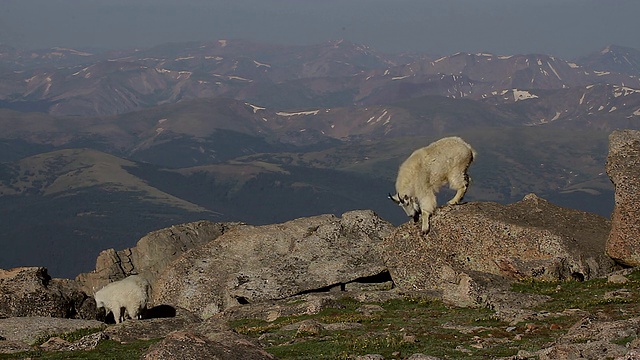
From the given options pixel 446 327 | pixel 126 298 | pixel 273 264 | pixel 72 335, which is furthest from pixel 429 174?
pixel 72 335

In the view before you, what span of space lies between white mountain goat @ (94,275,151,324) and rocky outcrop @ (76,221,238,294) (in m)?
17.4

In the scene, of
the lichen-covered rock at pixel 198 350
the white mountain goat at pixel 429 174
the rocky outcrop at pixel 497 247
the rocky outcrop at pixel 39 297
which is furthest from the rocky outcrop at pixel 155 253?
the lichen-covered rock at pixel 198 350

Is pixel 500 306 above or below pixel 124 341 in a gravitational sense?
above

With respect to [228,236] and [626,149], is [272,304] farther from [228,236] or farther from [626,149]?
[626,149]

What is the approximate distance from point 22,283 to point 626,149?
36662 mm

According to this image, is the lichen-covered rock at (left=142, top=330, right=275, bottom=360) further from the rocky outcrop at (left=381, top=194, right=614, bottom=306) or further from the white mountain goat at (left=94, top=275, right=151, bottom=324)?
the white mountain goat at (left=94, top=275, right=151, bottom=324)

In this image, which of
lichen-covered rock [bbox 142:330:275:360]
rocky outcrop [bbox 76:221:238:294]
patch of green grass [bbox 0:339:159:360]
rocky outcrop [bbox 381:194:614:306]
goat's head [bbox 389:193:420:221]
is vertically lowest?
rocky outcrop [bbox 76:221:238:294]

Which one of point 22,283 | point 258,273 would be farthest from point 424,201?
point 22,283

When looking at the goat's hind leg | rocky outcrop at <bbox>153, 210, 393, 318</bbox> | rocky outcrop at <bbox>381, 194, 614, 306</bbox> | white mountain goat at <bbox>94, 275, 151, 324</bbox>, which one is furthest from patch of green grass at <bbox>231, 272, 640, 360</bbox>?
rocky outcrop at <bbox>153, 210, 393, 318</bbox>

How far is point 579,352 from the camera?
18.9 metres

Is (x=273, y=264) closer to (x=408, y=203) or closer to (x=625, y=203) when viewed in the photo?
(x=408, y=203)

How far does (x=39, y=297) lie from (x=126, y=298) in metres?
6.08

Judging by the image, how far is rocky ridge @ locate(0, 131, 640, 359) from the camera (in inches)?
1471

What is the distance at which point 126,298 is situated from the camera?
139 ft
